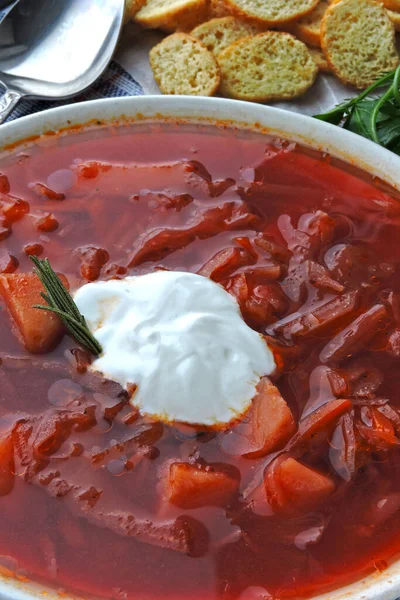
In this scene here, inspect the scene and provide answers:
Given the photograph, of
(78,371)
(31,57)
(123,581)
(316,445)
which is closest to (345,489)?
(316,445)

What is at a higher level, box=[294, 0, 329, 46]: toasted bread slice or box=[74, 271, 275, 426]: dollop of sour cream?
box=[74, 271, 275, 426]: dollop of sour cream

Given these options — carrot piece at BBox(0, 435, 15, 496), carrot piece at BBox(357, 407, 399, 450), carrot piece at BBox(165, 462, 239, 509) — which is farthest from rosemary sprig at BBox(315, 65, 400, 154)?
carrot piece at BBox(0, 435, 15, 496)

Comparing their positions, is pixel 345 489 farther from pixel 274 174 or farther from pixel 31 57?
pixel 31 57

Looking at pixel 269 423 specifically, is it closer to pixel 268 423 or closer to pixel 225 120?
pixel 268 423

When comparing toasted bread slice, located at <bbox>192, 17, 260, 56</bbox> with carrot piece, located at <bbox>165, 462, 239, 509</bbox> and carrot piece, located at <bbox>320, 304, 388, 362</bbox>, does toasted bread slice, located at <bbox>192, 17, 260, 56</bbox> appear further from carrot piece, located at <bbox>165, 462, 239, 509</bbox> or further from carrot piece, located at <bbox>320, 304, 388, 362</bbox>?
carrot piece, located at <bbox>165, 462, 239, 509</bbox>

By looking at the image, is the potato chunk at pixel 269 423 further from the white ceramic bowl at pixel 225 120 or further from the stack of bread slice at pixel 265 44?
the stack of bread slice at pixel 265 44

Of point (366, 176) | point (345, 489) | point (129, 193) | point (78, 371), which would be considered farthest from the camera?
point (366, 176)

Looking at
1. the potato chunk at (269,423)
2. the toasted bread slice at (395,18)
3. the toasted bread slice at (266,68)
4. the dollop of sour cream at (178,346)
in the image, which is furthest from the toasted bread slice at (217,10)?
the potato chunk at (269,423)
